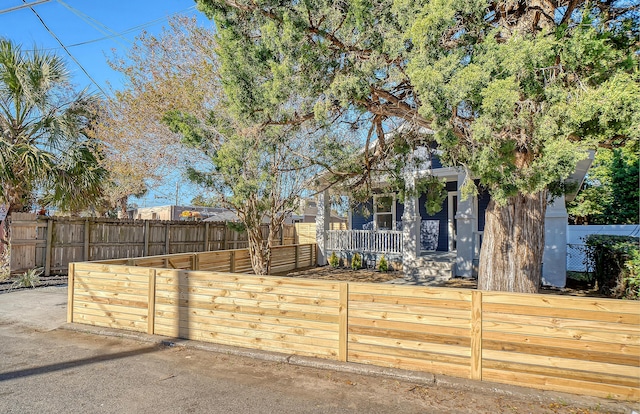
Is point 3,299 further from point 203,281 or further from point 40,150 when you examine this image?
point 203,281

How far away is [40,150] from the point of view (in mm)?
9445

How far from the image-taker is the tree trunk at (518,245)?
5.53 meters

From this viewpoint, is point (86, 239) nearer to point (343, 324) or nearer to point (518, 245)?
point (343, 324)

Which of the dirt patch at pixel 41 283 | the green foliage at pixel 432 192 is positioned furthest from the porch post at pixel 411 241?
the dirt patch at pixel 41 283

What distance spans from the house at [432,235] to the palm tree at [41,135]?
761cm

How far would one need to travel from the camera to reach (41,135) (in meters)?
9.83

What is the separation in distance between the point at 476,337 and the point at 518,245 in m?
2.24

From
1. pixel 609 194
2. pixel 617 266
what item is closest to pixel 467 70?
pixel 617 266

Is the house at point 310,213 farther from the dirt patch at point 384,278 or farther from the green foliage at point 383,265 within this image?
the green foliage at point 383,265

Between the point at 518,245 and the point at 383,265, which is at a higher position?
the point at 518,245

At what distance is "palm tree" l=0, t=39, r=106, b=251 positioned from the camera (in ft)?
31.0

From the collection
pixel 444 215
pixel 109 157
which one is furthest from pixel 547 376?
pixel 109 157

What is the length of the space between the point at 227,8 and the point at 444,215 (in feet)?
36.5

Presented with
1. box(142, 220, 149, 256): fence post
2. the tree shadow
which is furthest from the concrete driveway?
box(142, 220, 149, 256): fence post
